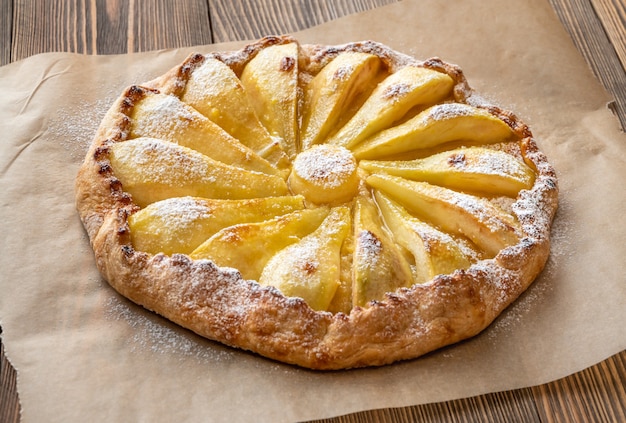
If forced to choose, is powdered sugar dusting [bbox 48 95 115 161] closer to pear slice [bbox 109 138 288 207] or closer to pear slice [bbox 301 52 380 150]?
pear slice [bbox 109 138 288 207]

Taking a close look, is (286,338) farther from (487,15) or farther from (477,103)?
(487,15)

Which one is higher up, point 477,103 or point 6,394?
point 477,103

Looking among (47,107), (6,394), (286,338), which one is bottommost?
(6,394)

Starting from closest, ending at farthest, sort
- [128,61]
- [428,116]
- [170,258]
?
[170,258] → [428,116] → [128,61]

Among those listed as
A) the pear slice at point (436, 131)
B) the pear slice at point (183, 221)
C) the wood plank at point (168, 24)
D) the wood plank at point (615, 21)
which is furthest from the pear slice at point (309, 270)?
the wood plank at point (615, 21)

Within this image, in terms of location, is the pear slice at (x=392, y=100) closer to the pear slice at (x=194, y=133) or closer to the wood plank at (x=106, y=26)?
the pear slice at (x=194, y=133)

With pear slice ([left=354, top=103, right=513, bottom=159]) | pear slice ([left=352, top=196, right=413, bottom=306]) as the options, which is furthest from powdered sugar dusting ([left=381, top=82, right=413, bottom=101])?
pear slice ([left=352, top=196, right=413, bottom=306])

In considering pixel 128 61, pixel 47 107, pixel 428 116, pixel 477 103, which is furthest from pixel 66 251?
pixel 477 103
